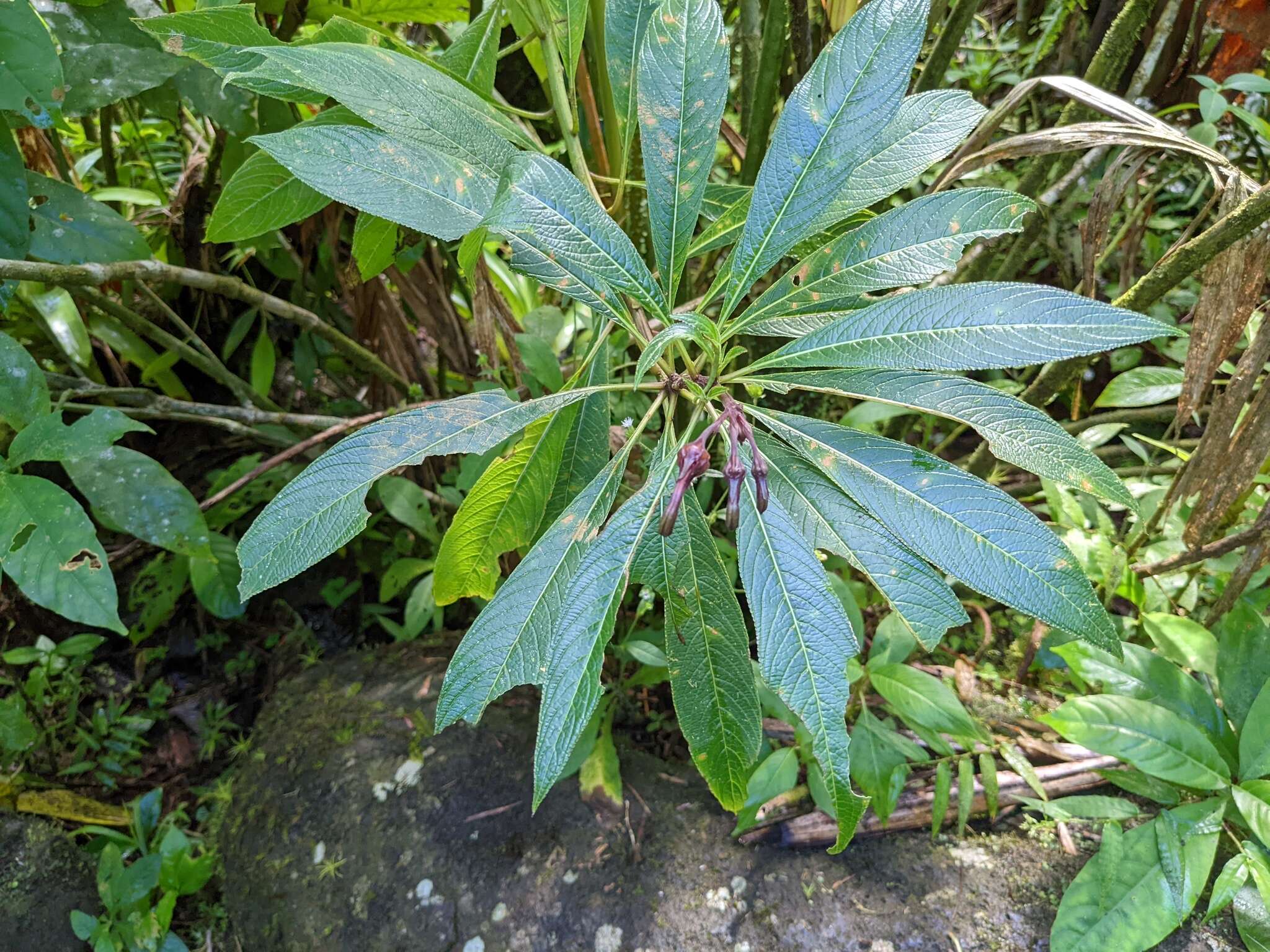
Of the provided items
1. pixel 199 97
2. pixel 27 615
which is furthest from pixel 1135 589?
pixel 27 615

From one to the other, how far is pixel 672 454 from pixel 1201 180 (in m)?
1.72

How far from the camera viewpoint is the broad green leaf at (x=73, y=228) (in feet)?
3.52

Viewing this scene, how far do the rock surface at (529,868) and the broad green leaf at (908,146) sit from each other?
3.30ft

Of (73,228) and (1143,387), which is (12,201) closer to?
(73,228)

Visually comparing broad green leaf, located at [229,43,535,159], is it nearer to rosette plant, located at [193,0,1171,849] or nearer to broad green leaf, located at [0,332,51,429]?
rosette plant, located at [193,0,1171,849]

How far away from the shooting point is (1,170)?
3.23ft

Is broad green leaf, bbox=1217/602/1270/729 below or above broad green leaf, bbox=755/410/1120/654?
below

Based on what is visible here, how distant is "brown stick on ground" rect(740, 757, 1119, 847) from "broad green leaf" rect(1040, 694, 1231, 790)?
207mm

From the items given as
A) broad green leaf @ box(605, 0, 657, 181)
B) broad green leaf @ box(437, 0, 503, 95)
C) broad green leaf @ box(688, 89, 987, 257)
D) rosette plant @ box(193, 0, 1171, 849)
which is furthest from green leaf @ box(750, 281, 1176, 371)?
broad green leaf @ box(437, 0, 503, 95)

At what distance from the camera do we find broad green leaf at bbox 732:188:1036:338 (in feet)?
2.21

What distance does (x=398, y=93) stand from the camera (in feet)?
2.26

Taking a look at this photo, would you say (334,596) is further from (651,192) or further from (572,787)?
(651,192)

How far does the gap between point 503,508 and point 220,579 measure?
966mm

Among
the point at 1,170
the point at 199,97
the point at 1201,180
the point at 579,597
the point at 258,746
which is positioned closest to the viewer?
the point at 579,597
